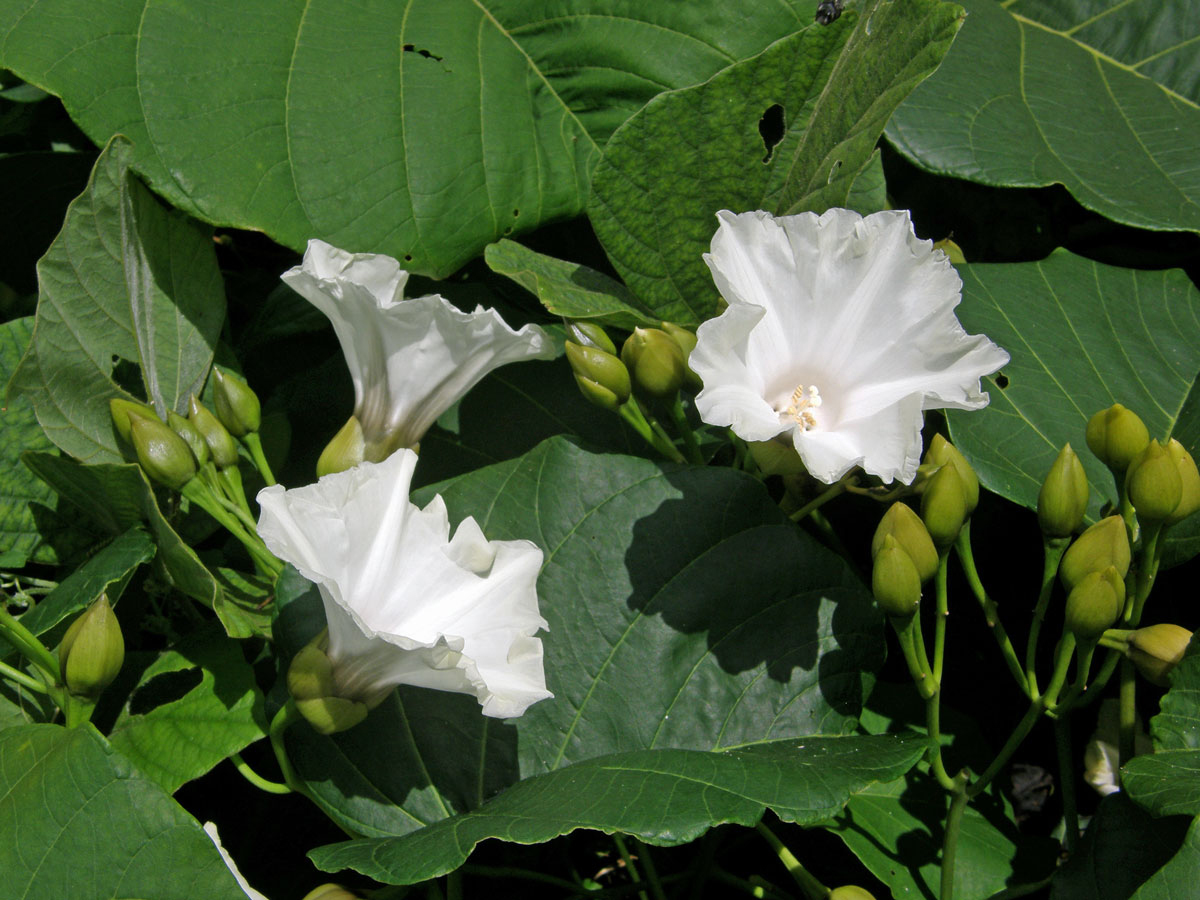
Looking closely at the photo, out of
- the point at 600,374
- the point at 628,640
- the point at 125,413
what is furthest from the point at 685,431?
the point at 125,413

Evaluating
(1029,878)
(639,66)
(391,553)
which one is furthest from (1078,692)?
(639,66)

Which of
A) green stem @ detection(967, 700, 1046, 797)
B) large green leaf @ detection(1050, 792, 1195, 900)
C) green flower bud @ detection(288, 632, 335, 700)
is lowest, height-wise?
large green leaf @ detection(1050, 792, 1195, 900)

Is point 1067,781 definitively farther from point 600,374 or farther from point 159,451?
point 159,451

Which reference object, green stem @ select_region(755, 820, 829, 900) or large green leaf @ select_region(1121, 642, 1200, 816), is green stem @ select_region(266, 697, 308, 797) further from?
large green leaf @ select_region(1121, 642, 1200, 816)

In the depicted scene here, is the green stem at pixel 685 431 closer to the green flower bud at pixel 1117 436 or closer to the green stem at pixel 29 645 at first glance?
the green flower bud at pixel 1117 436

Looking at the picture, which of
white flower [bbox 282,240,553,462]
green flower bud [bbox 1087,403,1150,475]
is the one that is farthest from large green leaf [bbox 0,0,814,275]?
green flower bud [bbox 1087,403,1150,475]

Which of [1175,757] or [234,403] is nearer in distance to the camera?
[1175,757]
